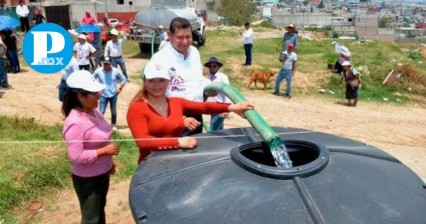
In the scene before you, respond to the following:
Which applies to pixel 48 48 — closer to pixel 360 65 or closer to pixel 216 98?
pixel 216 98

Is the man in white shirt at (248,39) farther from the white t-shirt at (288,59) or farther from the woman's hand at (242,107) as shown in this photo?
the woman's hand at (242,107)

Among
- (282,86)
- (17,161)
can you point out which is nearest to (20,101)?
(17,161)

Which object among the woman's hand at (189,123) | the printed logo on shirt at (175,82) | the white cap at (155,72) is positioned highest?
the white cap at (155,72)

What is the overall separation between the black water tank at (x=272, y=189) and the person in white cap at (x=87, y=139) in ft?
1.56

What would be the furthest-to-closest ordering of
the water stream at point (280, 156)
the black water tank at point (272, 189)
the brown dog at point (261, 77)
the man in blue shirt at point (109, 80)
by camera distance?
the brown dog at point (261, 77) → the man in blue shirt at point (109, 80) → the water stream at point (280, 156) → the black water tank at point (272, 189)

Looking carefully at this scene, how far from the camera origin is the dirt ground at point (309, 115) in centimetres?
780

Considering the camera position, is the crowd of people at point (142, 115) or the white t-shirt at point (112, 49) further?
the white t-shirt at point (112, 49)

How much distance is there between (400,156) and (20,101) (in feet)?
24.6

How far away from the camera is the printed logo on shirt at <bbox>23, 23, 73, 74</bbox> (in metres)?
6.44

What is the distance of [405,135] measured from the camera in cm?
879

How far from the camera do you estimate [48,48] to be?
258 inches

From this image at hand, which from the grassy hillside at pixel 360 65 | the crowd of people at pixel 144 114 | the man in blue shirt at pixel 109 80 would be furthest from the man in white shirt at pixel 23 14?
the crowd of people at pixel 144 114

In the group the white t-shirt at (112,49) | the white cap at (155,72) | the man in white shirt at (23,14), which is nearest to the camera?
the white cap at (155,72)

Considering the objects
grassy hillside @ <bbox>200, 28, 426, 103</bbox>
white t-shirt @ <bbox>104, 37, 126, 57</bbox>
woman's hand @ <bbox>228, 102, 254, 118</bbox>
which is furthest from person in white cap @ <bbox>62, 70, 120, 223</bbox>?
grassy hillside @ <bbox>200, 28, 426, 103</bbox>
